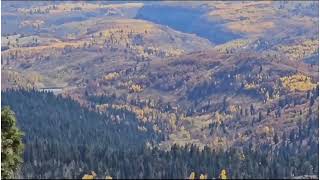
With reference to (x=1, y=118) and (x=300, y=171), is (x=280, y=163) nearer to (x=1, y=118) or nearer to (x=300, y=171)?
(x=300, y=171)

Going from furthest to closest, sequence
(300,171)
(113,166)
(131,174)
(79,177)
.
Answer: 1. (300,171)
2. (113,166)
3. (131,174)
4. (79,177)

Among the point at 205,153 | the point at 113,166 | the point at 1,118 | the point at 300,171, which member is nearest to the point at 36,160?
the point at 113,166

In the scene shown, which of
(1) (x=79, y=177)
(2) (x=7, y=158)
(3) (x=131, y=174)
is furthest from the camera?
(3) (x=131, y=174)

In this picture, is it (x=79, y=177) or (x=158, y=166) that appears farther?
(x=158, y=166)

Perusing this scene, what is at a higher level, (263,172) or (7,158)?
Answer: (7,158)

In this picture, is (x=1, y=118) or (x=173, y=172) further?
(x=173, y=172)

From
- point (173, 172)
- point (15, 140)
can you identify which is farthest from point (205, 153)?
point (15, 140)

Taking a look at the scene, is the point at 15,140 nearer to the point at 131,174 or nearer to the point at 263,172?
the point at 131,174

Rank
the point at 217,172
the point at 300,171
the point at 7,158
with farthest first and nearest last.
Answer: the point at 300,171, the point at 217,172, the point at 7,158

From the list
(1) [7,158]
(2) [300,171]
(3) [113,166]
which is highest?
(1) [7,158]
